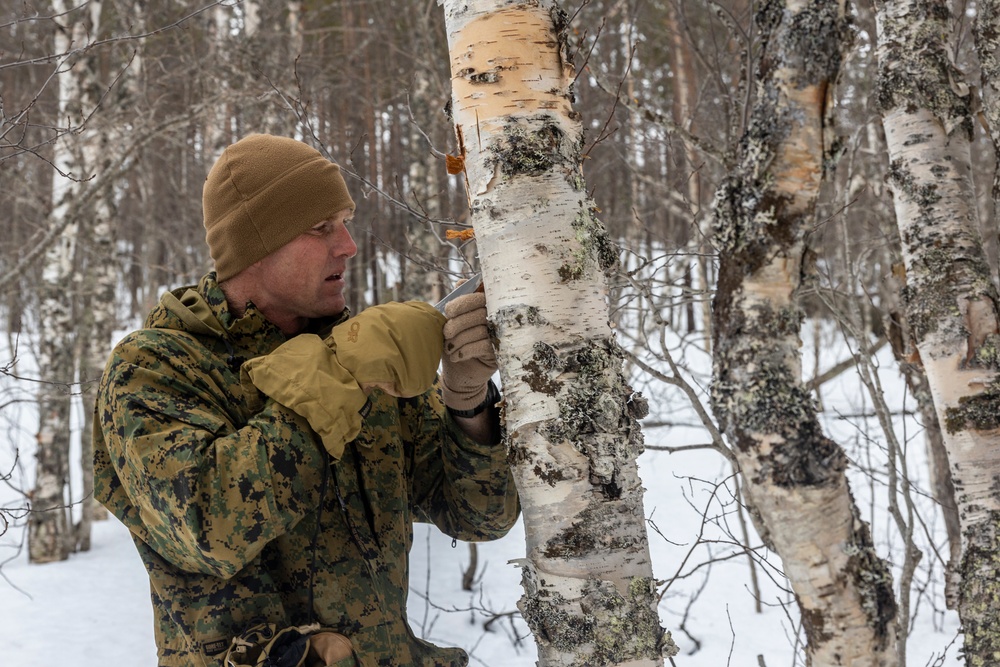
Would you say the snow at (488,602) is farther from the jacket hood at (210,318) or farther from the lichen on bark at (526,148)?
the lichen on bark at (526,148)

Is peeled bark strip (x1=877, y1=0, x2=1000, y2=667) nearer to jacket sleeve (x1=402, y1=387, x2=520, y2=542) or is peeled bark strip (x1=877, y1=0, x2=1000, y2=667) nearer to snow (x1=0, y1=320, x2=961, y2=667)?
jacket sleeve (x1=402, y1=387, x2=520, y2=542)

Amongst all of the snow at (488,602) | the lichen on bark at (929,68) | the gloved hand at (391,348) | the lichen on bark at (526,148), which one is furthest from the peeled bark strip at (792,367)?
the snow at (488,602)

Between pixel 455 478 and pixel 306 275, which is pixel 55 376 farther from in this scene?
pixel 455 478

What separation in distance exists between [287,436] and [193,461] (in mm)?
174

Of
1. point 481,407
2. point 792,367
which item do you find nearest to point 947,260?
point 792,367

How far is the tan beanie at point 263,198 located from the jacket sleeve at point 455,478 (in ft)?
1.73

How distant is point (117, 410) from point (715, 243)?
117cm

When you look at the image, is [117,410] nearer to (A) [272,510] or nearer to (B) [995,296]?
(A) [272,510]

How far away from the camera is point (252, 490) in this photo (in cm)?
147

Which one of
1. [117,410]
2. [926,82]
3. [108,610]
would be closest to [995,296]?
[926,82]

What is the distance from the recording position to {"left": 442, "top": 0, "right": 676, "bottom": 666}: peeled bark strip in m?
1.39

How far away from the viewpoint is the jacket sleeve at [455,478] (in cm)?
185

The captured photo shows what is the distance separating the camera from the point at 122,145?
573 cm

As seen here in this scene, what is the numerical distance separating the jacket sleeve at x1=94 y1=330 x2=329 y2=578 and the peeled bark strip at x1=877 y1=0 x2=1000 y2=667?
5.57 ft
